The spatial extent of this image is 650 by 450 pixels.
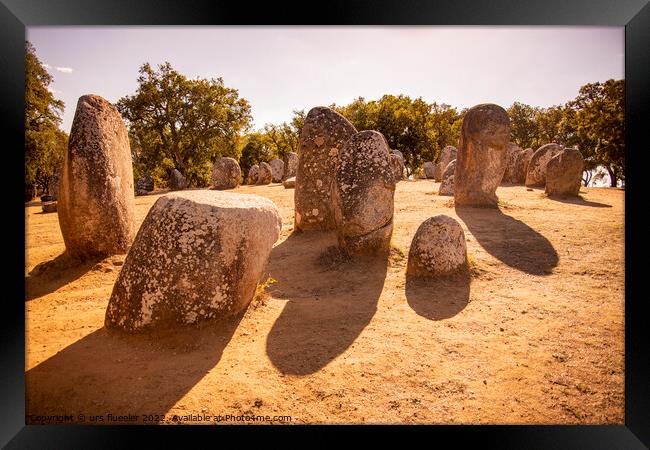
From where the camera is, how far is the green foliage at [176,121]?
2269 centimetres

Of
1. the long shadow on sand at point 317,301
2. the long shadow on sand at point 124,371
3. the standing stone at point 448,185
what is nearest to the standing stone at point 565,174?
the standing stone at point 448,185

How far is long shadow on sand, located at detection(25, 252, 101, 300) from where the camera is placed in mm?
5257

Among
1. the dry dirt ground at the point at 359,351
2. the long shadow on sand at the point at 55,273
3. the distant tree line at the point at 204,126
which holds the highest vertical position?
the distant tree line at the point at 204,126

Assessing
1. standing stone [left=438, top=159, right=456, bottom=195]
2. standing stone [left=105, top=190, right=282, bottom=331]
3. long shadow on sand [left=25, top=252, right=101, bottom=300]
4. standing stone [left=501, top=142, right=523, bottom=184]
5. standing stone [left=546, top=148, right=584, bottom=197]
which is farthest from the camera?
standing stone [left=501, top=142, right=523, bottom=184]

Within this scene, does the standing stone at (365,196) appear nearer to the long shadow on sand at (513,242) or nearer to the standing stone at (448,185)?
the long shadow on sand at (513,242)

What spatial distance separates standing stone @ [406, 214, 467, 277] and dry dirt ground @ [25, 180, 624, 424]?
28cm

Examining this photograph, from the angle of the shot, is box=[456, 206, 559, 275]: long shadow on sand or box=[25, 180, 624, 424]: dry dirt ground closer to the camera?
box=[25, 180, 624, 424]: dry dirt ground

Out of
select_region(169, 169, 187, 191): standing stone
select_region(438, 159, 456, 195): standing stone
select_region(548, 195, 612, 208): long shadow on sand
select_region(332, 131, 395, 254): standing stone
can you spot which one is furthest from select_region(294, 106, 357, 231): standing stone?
select_region(169, 169, 187, 191): standing stone

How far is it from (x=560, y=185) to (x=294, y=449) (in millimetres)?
12246

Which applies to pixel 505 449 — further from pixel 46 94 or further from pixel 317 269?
pixel 46 94

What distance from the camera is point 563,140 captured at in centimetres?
2822

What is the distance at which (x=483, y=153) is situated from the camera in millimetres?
10234

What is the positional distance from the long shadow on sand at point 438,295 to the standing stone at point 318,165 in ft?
10.7

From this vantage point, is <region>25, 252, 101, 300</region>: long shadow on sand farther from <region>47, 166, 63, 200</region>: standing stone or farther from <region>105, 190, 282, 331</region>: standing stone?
<region>47, 166, 63, 200</region>: standing stone
